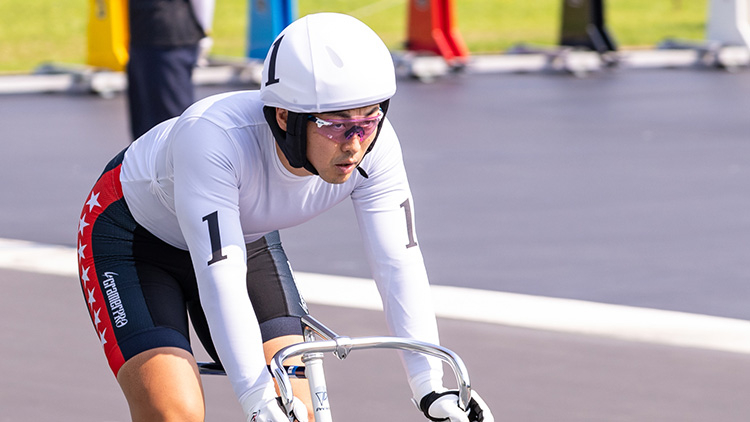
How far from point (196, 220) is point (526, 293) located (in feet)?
10.5

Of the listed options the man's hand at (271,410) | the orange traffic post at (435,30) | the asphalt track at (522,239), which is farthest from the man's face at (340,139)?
the orange traffic post at (435,30)

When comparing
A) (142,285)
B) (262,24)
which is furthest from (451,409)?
(262,24)

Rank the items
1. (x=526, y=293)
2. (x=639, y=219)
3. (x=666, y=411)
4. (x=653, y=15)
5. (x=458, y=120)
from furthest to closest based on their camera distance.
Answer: (x=653, y=15) < (x=458, y=120) < (x=639, y=219) < (x=526, y=293) < (x=666, y=411)

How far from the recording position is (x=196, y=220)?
2844mm

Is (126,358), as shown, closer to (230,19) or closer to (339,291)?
(339,291)

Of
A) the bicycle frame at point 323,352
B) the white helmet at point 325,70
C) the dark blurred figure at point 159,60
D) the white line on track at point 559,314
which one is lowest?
the white line on track at point 559,314

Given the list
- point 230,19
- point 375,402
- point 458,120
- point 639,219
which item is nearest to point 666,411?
point 375,402

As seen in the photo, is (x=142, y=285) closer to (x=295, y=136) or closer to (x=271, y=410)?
(x=295, y=136)

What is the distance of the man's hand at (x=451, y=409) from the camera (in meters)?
2.71

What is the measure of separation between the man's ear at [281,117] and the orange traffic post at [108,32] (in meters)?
11.2

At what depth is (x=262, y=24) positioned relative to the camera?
47.8ft

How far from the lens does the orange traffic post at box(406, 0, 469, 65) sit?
1582cm

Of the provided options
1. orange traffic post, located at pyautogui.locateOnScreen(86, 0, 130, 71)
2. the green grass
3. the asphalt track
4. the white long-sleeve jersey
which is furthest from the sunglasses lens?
the green grass

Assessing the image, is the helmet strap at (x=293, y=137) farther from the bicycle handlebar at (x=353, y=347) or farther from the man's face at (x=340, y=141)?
the bicycle handlebar at (x=353, y=347)
